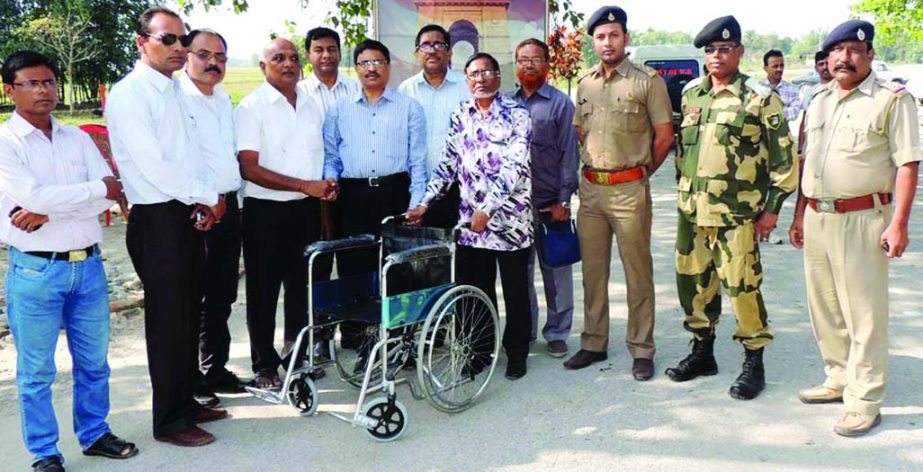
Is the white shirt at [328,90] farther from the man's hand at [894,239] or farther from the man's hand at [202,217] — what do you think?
the man's hand at [894,239]

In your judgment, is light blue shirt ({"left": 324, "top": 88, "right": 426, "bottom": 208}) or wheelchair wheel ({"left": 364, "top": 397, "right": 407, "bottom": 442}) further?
light blue shirt ({"left": 324, "top": 88, "right": 426, "bottom": 208})

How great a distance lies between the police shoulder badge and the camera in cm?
369

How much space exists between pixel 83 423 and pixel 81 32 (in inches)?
1249

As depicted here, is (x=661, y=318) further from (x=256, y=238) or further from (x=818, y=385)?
(x=256, y=238)

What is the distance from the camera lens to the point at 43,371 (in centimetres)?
316

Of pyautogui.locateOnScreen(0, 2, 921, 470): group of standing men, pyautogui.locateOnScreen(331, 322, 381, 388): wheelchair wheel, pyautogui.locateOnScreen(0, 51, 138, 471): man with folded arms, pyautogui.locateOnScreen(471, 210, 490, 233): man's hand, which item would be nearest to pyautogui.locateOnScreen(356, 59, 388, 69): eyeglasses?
pyautogui.locateOnScreen(0, 2, 921, 470): group of standing men

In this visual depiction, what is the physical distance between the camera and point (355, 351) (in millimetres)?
4695

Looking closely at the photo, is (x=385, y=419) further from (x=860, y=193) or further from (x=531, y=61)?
(x=860, y=193)

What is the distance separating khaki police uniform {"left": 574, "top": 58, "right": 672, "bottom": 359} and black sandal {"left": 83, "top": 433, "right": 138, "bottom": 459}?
2.51 meters

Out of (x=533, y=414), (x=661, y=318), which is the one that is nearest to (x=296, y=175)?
(x=533, y=414)

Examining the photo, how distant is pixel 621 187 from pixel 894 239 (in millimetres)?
1337

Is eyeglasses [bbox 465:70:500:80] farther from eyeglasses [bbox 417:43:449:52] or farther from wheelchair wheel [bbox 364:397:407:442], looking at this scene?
wheelchair wheel [bbox 364:397:407:442]

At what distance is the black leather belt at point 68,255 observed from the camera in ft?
10.1

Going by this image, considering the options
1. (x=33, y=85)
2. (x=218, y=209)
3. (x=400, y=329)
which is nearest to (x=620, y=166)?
(x=400, y=329)
